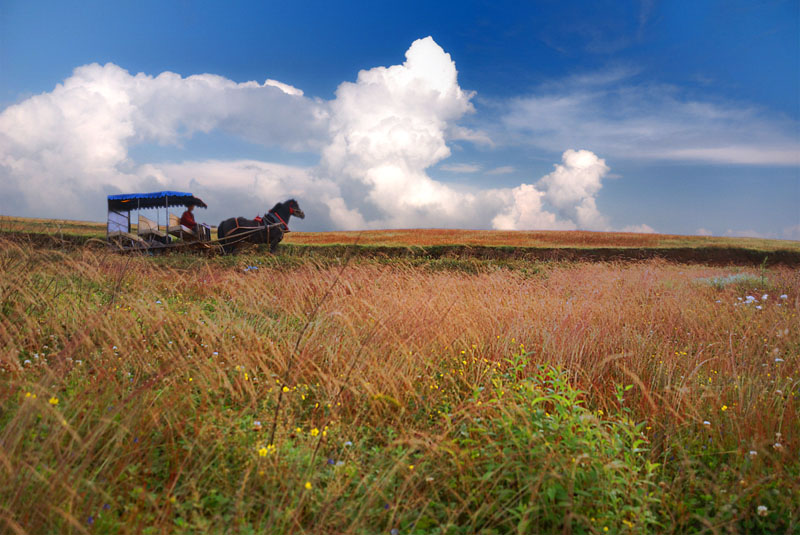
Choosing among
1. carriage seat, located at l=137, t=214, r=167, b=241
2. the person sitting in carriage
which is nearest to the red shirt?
the person sitting in carriage

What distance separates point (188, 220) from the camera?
47.1ft

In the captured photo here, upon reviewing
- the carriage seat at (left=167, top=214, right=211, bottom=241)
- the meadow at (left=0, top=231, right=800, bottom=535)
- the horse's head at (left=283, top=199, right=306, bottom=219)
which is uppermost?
the horse's head at (left=283, top=199, right=306, bottom=219)

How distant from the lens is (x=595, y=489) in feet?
6.84

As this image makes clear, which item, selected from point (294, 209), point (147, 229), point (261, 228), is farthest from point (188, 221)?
point (294, 209)

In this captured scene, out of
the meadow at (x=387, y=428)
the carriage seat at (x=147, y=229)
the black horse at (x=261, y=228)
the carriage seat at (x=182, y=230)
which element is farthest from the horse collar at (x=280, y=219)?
the meadow at (x=387, y=428)

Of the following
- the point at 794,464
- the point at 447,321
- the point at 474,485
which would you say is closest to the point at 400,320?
A: the point at 447,321

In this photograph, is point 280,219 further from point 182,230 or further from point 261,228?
point 182,230

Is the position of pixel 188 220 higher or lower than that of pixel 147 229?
higher

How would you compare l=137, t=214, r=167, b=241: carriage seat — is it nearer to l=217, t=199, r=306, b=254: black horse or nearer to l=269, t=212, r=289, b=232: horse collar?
l=217, t=199, r=306, b=254: black horse

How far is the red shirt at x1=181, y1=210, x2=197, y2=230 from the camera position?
1429 centimetres

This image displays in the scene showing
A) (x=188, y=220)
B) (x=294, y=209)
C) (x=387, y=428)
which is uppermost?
(x=294, y=209)

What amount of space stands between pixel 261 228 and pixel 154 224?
332cm

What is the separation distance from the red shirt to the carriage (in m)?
0.16

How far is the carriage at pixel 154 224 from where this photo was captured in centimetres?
1370
